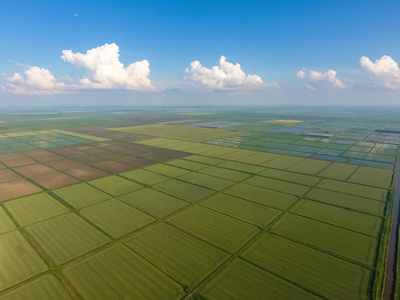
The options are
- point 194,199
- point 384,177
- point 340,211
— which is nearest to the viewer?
point 340,211

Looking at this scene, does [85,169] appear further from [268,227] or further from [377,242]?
[377,242]

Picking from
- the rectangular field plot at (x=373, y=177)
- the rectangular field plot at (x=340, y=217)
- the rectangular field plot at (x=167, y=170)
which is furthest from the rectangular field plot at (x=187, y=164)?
the rectangular field plot at (x=373, y=177)

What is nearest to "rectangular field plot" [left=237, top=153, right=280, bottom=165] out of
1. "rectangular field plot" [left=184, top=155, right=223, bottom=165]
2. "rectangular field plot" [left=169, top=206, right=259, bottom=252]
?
"rectangular field plot" [left=184, top=155, right=223, bottom=165]

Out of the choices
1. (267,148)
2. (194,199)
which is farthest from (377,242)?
(267,148)

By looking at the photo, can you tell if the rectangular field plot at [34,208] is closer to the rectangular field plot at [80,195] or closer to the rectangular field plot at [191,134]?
the rectangular field plot at [80,195]

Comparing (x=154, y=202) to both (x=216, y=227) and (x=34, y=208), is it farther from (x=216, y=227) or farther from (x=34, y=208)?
(x=34, y=208)

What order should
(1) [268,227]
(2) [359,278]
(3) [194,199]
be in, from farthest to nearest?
(3) [194,199]
(1) [268,227]
(2) [359,278]

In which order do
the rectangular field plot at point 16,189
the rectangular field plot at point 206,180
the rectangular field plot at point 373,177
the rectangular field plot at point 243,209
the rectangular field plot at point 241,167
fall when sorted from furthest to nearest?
the rectangular field plot at point 241,167
the rectangular field plot at point 373,177
the rectangular field plot at point 206,180
the rectangular field plot at point 16,189
the rectangular field plot at point 243,209
